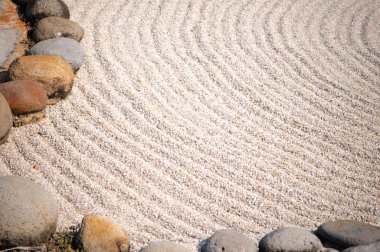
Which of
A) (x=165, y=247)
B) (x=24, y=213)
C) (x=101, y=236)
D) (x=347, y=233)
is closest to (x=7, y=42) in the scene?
(x=24, y=213)

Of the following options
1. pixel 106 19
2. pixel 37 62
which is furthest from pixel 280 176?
pixel 106 19

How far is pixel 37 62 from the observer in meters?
4.56

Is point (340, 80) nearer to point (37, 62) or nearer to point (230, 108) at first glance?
point (230, 108)

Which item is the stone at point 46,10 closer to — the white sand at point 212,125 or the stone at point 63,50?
the white sand at point 212,125

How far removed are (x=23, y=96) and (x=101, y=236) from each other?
1804mm

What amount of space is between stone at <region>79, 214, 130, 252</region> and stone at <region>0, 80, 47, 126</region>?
1.57 meters

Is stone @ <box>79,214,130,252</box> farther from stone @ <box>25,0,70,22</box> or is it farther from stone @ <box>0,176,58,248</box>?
stone @ <box>25,0,70,22</box>

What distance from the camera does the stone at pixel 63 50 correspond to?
4848 millimetres

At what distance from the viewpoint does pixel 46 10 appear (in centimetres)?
558

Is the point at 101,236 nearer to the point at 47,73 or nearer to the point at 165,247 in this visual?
the point at 165,247

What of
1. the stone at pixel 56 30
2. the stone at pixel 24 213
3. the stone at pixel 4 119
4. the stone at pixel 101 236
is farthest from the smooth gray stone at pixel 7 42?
the stone at pixel 101 236

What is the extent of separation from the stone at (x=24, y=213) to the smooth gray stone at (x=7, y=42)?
239 centimetres

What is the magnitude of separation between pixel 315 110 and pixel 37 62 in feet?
9.60

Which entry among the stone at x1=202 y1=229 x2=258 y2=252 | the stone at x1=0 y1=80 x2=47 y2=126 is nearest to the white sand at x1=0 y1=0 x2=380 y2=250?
the stone at x1=0 y1=80 x2=47 y2=126
